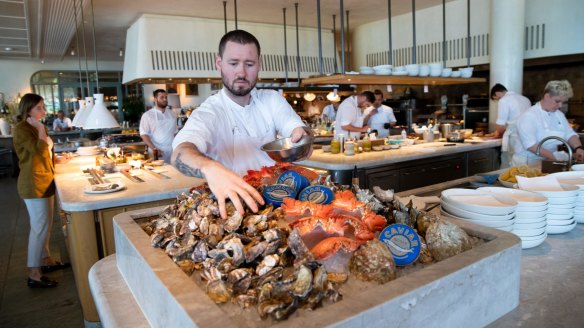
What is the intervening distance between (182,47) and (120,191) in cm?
492

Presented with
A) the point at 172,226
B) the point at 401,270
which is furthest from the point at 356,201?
the point at 172,226

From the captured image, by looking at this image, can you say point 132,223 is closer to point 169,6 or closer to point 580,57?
point 169,6

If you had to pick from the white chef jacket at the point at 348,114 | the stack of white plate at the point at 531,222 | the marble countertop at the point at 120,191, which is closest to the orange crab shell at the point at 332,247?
the stack of white plate at the point at 531,222

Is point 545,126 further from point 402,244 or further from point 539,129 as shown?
point 402,244

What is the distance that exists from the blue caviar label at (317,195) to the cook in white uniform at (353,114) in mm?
5001

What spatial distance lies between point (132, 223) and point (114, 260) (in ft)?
0.86

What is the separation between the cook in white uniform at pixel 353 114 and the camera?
6312mm

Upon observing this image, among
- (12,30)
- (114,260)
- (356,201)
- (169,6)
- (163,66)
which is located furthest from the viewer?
(12,30)

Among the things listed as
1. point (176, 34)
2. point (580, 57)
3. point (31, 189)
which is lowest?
point (31, 189)

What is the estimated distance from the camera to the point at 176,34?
7.14 metres

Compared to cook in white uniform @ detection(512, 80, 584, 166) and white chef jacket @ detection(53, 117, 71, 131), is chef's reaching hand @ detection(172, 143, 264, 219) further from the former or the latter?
white chef jacket @ detection(53, 117, 71, 131)

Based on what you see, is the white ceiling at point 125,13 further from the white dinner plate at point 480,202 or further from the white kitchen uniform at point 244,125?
the white dinner plate at point 480,202

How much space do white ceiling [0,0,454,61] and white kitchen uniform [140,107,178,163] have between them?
1.36 meters

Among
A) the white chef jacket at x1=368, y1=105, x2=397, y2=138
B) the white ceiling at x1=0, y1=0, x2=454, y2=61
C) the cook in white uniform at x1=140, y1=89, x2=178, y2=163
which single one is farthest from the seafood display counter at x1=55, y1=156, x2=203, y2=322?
the white chef jacket at x1=368, y1=105, x2=397, y2=138
